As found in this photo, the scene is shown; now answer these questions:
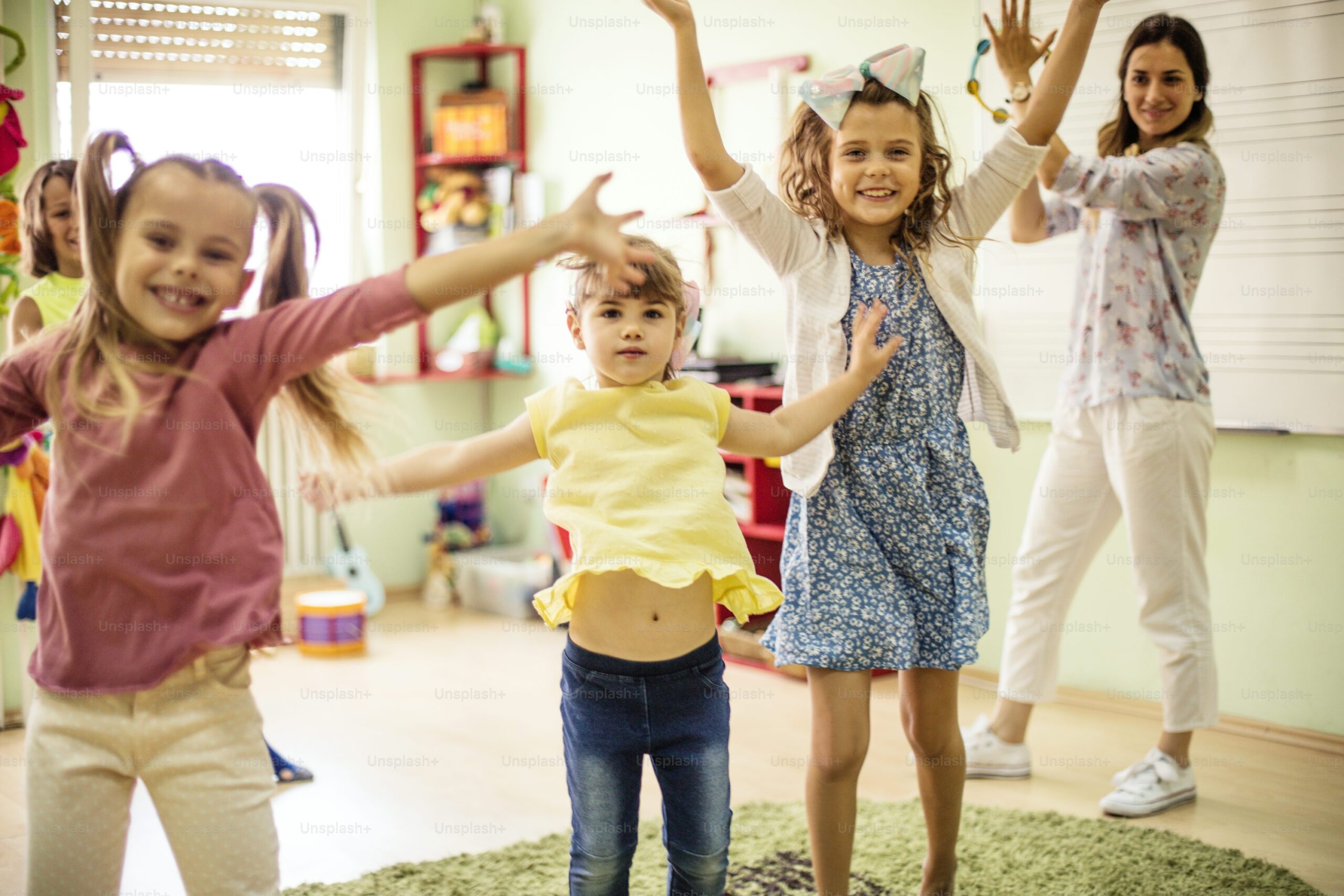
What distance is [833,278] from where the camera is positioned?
6.02 ft

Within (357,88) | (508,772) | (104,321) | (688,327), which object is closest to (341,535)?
(357,88)

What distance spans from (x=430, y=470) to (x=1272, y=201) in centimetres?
243

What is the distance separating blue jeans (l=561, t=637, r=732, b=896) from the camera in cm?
154

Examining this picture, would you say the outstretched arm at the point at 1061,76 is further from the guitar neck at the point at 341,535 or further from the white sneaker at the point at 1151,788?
the guitar neck at the point at 341,535

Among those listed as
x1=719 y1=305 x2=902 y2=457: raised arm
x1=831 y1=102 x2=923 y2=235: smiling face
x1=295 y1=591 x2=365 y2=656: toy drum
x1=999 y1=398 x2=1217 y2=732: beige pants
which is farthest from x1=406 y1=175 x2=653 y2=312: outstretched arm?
x1=295 y1=591 x2=365 y2=656: toy drum

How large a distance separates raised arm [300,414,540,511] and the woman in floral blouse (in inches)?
53.7

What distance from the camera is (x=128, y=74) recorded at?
4176mm

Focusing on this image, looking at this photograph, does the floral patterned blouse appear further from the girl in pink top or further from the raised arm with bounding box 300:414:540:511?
the girl in pink top

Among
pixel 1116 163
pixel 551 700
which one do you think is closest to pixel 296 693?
pixel 551 700

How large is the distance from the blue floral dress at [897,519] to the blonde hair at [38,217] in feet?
4.85

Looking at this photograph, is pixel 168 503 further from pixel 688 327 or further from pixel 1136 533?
pixel 1136 533

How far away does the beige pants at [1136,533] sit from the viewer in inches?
99.4

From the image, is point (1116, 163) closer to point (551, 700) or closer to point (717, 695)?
point (717, 695)

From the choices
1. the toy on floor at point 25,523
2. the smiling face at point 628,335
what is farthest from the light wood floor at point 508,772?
the smiling face at point 628,335
